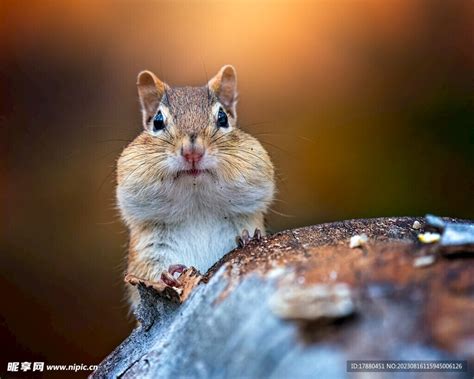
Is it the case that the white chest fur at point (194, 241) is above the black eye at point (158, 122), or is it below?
below

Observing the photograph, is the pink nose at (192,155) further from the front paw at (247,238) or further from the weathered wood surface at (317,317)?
the weathered wood surface at (317,317)

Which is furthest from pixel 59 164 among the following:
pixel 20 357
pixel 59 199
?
pixel 20 357

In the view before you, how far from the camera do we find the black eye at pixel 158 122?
163cm

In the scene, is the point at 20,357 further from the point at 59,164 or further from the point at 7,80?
the point at 7,80

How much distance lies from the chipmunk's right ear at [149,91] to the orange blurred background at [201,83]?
0.44 feet

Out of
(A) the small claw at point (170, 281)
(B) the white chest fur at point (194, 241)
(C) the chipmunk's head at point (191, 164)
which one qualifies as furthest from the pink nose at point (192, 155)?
(A) the small claw at point (170, 281)

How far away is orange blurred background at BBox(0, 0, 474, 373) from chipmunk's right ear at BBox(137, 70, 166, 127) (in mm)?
135

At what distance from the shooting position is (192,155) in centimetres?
143

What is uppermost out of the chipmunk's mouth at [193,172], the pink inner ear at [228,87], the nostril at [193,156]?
the pink inner ear at [228,87]

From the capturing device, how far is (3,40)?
1.94m

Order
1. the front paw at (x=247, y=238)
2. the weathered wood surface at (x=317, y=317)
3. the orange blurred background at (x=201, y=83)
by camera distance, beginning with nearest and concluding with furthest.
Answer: the weathered wood surface at (x=317, y=317) → the front paw at (x=247, y=238) → the orange blurred background at (x=201, y=83)

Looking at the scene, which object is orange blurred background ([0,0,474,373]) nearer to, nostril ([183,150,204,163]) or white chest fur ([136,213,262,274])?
white chest fur ([136,213,262,274])

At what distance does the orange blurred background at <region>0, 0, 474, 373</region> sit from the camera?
74.7 inches

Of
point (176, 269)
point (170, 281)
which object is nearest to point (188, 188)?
point (176, 269)
